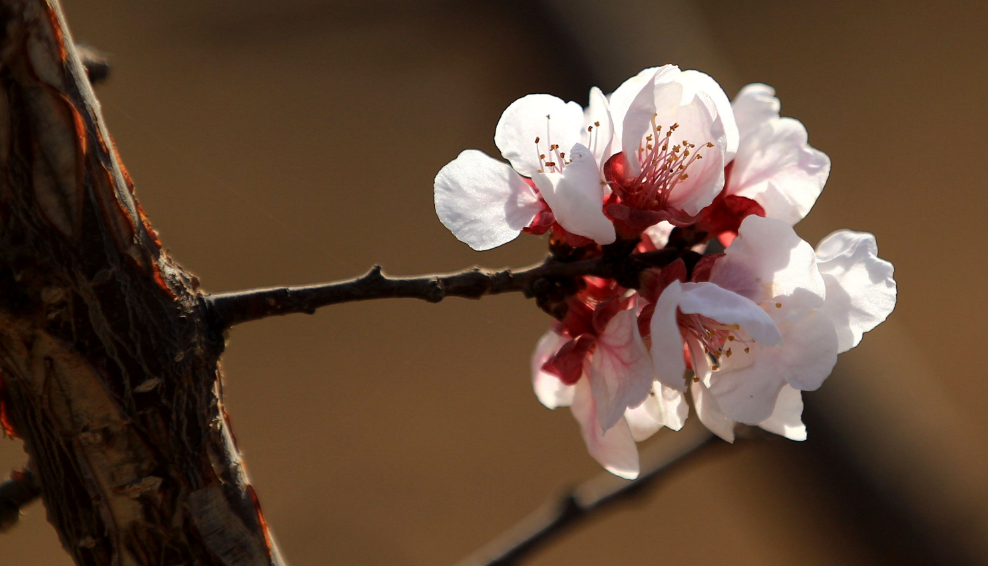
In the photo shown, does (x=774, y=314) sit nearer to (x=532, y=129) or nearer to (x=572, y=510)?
(x=532, y=129)

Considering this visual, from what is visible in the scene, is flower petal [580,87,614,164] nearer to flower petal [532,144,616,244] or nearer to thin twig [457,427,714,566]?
flower petal [532,144,616,244]

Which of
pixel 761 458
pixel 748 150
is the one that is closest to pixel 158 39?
pixel 761 458

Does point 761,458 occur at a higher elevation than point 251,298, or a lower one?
lower

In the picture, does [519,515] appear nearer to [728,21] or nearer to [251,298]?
[251,298]

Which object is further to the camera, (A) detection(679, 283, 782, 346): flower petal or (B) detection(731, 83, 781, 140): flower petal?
(B) detection(731, 83, 781, 140): flower petal

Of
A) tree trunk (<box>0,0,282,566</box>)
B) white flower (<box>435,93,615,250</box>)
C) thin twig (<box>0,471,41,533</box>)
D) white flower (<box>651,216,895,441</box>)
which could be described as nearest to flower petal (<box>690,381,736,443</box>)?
white flower (<box>651,216,895,441</box>)
